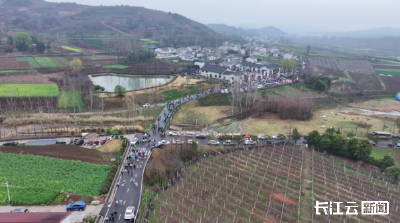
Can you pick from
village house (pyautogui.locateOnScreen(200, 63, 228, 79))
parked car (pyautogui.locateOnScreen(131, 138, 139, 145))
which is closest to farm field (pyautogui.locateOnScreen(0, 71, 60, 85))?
village house (pyautogui.locateOnScreen(200, 63, 228, 79))

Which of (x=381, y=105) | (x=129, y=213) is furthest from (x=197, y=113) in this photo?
(x=381, y=105)

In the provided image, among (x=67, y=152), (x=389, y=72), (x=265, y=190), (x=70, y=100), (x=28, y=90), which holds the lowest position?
(x=265, y=190)

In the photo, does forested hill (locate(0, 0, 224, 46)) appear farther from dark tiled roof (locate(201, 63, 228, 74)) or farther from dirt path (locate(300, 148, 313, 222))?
dirt path (locate(300, 148, 313, 222))

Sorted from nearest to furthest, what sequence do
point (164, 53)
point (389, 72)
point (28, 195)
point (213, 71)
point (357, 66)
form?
point (28, 195), point (213, 71), point (389, 72), point (357, 66), point (164, 53)

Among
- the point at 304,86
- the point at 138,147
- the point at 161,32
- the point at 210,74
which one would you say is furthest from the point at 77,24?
the point at 138,147

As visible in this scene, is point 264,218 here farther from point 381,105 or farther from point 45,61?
point 45,61

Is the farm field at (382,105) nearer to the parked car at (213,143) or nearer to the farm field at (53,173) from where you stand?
the parked car at (213,143)
